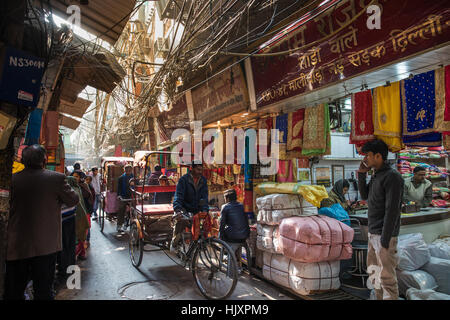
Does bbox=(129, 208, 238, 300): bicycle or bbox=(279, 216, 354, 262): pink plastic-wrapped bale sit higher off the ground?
bbox=(279, 216, 354, 262): pink plastic-wrapped bale

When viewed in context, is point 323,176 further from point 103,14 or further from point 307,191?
point 103,14

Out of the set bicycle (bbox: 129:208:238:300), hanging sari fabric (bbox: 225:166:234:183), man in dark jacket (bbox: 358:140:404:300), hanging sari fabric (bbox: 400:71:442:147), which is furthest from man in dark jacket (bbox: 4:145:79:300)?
hanging sari fabric (bbox: 225:166:234:183)

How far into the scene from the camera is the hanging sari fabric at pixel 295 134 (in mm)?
5590

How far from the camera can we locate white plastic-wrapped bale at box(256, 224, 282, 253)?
5.03m

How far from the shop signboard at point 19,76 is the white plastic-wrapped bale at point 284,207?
13.0ft

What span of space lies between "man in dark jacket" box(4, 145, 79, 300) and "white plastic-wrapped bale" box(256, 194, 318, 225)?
3313mm

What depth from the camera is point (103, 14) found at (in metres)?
5.72

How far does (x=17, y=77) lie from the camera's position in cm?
309

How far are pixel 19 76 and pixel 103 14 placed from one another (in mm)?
3325

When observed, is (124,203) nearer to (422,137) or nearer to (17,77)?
(17,77)

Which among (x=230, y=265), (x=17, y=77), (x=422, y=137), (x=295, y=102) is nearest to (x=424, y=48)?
(x=422, y=137)

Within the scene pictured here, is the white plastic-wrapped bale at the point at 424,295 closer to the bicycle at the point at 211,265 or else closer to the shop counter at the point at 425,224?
the shop counter at the point at 425,224

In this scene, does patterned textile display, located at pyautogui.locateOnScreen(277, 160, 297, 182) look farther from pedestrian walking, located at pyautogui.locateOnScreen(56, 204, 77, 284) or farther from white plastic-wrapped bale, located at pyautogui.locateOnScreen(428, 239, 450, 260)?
pedestrian walking, located at pyautogui.locateOnScreen(56, 204, 77, 284)

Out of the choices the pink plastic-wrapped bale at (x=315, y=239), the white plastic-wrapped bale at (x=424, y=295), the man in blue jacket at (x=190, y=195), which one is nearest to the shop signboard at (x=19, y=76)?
the man in blue jacket at (x=190, y=195)
